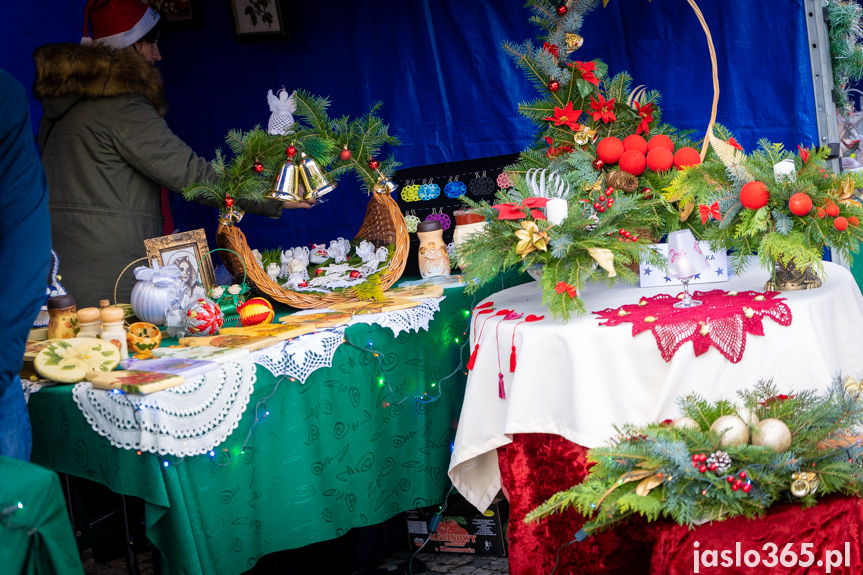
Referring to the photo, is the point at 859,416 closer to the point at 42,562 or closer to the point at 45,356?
the point at 42,562

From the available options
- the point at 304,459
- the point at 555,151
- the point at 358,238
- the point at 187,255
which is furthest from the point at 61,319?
the point at 555,151

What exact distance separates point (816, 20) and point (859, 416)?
200 cm

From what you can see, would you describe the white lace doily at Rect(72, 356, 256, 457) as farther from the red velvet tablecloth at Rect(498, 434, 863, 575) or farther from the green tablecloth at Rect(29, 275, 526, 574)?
the red velvet tablecloth at Rect(498, 434, 863, 575)

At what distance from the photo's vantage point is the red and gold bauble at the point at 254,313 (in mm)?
2561

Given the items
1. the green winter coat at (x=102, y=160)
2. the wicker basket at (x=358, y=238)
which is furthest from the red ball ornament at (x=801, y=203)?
the green winter coat at (x=102, y=160)

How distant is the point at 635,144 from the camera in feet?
8.39

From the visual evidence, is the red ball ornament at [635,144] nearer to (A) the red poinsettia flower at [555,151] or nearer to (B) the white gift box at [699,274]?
(A) the red poinsettia flower at [555,151]

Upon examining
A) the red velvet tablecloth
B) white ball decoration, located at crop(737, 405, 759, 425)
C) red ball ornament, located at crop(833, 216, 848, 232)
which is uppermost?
red ball ornament, located at crop(833, 216, 848, 232)

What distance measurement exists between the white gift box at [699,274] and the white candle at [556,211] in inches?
11.9

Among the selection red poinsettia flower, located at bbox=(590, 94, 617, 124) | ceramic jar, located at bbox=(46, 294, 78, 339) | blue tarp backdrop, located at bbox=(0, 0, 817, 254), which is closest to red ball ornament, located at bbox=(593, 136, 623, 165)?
red poinsettia flower, located at bbox=(590, 94, 617, 124)

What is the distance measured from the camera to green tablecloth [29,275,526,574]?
6.59 ft

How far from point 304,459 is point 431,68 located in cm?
222

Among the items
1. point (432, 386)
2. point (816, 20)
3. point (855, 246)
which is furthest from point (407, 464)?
point (816, 20)

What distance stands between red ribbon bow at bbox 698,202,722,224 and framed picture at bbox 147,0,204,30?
304 centimetres
